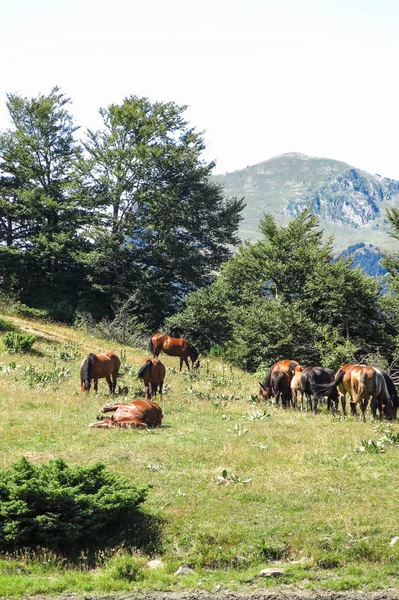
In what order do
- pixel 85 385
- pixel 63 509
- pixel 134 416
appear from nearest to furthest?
Answer: pixel 63 509
pixel 134 416
pixel 85 385

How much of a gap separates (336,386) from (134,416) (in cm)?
677

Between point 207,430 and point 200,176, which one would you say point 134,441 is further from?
point 200,176

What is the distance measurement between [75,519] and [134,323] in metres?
32.2

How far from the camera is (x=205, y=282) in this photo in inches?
1869

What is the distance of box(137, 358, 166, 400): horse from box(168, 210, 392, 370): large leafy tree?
14.1 metres

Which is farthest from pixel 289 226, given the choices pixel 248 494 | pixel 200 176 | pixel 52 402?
pixel 248 494

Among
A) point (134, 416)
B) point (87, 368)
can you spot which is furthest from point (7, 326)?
point (134, 416)

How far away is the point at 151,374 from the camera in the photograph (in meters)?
19.9

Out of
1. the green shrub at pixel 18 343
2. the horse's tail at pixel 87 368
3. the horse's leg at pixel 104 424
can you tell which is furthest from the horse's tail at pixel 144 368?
the green shrub at pixel 18 343

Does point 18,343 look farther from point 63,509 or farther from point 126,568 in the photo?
point 126,568

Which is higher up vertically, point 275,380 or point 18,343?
point 18,343

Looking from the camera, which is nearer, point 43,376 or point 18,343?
point 43,376

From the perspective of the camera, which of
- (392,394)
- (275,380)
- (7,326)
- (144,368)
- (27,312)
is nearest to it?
(392,394)

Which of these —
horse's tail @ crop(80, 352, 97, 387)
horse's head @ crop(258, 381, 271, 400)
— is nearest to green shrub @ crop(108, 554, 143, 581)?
horse's tail @ crop(80, 352, 97, 387)
